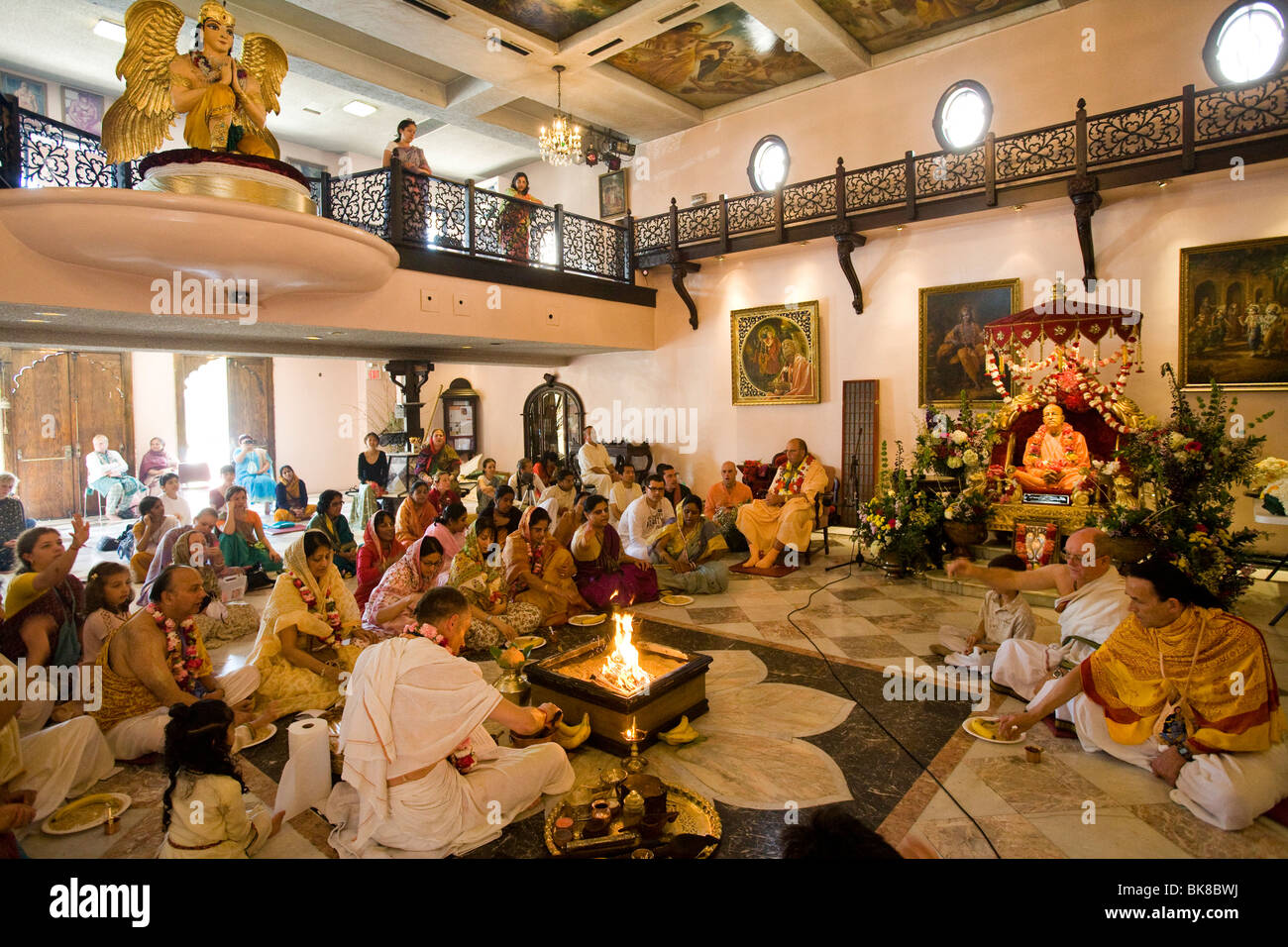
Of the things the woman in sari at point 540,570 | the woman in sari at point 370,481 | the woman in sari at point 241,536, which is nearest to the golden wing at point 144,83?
the woman in sari at point 241,536

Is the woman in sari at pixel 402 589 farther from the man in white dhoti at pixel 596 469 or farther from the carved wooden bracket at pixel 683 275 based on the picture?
the carved wooden bracket at pixel 683 275

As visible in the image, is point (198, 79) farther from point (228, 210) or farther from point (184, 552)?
point (184, 552)

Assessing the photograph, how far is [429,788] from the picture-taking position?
299 centimetres

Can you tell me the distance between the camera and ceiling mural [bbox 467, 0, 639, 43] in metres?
8.90

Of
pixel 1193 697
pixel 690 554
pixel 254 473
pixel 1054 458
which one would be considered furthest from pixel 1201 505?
pixel 254 473

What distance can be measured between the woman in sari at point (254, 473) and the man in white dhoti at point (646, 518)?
328 inches

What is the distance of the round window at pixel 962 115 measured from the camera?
374 inches

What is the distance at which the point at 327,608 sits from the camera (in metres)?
5.04

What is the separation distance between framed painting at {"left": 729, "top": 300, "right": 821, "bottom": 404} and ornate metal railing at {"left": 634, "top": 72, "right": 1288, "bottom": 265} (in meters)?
1.22

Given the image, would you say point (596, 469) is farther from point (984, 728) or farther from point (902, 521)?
point (984, 728)

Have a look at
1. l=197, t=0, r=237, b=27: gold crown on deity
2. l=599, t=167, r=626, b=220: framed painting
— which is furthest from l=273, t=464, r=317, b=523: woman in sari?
l=599, t=167, r=626, b=220: framed painting

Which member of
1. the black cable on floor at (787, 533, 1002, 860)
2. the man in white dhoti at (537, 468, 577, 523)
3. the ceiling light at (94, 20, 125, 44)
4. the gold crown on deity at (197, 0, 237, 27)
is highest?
the ceiling light at (94, 20, 125, 44)

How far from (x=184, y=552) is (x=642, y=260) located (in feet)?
28.5

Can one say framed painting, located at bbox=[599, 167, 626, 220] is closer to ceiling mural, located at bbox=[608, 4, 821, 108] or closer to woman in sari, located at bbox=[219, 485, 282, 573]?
ceiling mural, located at bbox=[608, 4, 821, 108]
